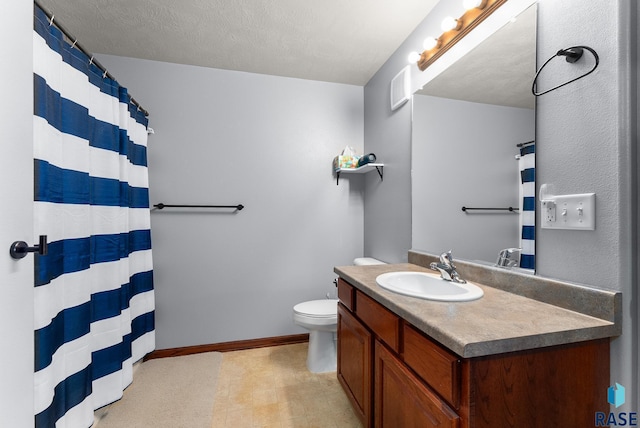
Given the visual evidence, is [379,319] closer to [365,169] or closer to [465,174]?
[465,174]

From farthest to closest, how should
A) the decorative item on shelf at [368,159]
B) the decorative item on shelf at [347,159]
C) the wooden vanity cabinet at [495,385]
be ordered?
1. the decorative item on shelf at [347,159]
2. the decorative item on shelf at [368,159]
3. the wooden vanity cabinet at [495,385]

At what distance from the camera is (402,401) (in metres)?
0.98

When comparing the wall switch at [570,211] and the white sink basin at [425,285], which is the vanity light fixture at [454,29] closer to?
the wall switch at [570,211]

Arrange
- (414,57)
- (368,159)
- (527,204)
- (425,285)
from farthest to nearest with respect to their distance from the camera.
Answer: (368,159) → (414,57) → (425,285) → (527,204)

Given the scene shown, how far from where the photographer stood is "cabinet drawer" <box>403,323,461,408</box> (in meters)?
0.73

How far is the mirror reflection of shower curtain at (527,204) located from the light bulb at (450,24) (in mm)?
738

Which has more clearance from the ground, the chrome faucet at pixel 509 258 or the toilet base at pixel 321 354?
the chrome faucet at pixel 509 258

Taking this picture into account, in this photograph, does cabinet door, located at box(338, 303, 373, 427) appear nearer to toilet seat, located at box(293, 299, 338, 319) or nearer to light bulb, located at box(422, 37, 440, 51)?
toilet seat, located at box(293, 299, 338, 319)

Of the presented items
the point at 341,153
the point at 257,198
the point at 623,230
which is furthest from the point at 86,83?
the point at 623,230

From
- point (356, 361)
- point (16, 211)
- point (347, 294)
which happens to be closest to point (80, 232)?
point (16, 211)

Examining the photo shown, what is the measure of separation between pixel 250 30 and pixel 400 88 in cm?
107

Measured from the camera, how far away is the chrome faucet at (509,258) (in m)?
1.16

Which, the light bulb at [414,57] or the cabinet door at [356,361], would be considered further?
the light bulb at [414,57]

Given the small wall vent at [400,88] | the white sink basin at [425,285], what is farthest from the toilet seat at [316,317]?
the small wall vent at [400,88]
